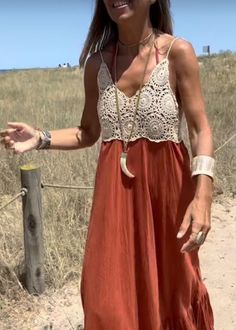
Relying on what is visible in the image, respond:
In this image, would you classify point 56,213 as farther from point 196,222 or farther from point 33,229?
point 196,222

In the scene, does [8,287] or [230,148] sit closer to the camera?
[8,287]

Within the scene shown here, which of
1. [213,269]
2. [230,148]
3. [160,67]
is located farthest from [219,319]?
[230,148]

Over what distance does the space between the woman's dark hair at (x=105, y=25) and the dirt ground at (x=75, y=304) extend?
5.99ft

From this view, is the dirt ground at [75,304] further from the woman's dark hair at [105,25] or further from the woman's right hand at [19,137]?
the woman's dark hair at [105,25]

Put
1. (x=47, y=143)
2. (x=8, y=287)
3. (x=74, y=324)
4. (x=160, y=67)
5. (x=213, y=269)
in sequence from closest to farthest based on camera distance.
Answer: (x=160, y=67)
(x=47, y=143)
(x=74, y=324)
(x=8, y=287)
(x=213, y=269)

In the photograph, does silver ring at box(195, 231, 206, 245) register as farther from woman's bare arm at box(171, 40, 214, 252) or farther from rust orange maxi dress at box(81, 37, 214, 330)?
rust orange maxi dress at box(81, 37, 214, 330)

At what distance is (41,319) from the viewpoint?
3252mm

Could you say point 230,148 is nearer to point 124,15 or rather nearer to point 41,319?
point 41,319

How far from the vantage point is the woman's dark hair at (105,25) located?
184cm

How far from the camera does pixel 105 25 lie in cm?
190

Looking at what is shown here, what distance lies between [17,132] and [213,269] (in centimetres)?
243

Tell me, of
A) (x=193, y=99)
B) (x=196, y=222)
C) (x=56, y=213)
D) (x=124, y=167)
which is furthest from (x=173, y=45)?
(x=56, y=213)

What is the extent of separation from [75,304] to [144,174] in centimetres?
188

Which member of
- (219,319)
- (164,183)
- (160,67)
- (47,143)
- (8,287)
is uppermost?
(160,67)
